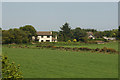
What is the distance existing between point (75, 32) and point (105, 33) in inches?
2086

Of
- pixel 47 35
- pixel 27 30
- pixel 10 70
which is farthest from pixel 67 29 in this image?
pixel 10 70

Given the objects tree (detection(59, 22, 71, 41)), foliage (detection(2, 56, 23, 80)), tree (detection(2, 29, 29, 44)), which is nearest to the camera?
foliage (detection(2, 56, 23, 80))

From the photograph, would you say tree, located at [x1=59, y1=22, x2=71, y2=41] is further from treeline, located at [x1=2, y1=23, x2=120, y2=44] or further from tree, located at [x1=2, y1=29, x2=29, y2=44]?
tree, located at [x1=2, y1=29, x2=29, y2=44]

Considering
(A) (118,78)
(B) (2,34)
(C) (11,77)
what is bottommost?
(A) (118,78)

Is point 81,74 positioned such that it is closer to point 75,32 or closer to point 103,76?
point 103,76

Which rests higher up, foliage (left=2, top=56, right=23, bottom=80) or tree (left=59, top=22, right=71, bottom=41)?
tree (left=59, top=22, right=71, bottom=41)

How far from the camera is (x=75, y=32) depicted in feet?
361

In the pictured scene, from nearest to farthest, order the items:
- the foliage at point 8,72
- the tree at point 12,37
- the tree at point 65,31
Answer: the foliage at point 8,72, the tree at point 12,37, the tree at point 65,31

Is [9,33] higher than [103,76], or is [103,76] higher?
[9,33]

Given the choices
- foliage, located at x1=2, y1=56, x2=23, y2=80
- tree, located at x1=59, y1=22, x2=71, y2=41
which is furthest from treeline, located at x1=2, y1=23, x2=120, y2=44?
foliage, located at x1=2, y1=56, x2=23, y2=80

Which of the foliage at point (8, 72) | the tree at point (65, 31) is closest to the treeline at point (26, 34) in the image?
the tree at point (65, 31)

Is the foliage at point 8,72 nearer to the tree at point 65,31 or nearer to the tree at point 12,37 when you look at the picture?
the tree at point 12,37

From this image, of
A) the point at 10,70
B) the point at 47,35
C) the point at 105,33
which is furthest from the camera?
the point at 105,33

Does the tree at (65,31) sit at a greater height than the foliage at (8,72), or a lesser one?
greater
